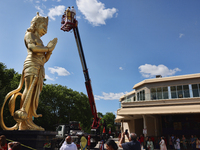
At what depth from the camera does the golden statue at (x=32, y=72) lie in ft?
23.7

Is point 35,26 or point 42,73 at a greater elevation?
point 35,26

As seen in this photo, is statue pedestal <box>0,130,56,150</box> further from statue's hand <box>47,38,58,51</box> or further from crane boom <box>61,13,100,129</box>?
crane boom <box>61,13,100,129</box>

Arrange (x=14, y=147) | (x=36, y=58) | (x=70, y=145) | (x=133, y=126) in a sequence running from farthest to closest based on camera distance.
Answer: (x=133, y=126)
(x=36, y=58)
(x=70, y=145)
(x=14, y=147)

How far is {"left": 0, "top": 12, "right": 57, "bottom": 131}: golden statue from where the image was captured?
7.22 meters

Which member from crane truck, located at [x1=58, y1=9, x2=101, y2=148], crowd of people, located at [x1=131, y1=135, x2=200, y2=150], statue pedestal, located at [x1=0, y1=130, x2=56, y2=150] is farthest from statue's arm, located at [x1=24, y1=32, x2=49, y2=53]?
crowd of people, located at [x1=131, y1=135, x2=200, y2=150]

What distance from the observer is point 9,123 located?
24156 mm

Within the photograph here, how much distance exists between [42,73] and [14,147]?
5567mm

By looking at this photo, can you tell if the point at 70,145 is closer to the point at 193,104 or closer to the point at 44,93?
the point at 193,104

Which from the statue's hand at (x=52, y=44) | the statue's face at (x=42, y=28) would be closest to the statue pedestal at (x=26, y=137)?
the statue's hand at (x=52, y=44)

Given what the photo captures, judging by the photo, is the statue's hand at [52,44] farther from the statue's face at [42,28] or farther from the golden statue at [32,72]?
the statue's face at [42,28]

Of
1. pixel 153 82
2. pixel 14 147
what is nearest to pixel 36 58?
pixel 14 147

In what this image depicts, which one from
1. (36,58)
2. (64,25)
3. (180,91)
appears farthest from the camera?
(180,91)

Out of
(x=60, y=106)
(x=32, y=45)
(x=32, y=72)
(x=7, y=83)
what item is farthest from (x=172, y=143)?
(x=60, y=106)

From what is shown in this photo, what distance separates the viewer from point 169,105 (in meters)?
19.7
